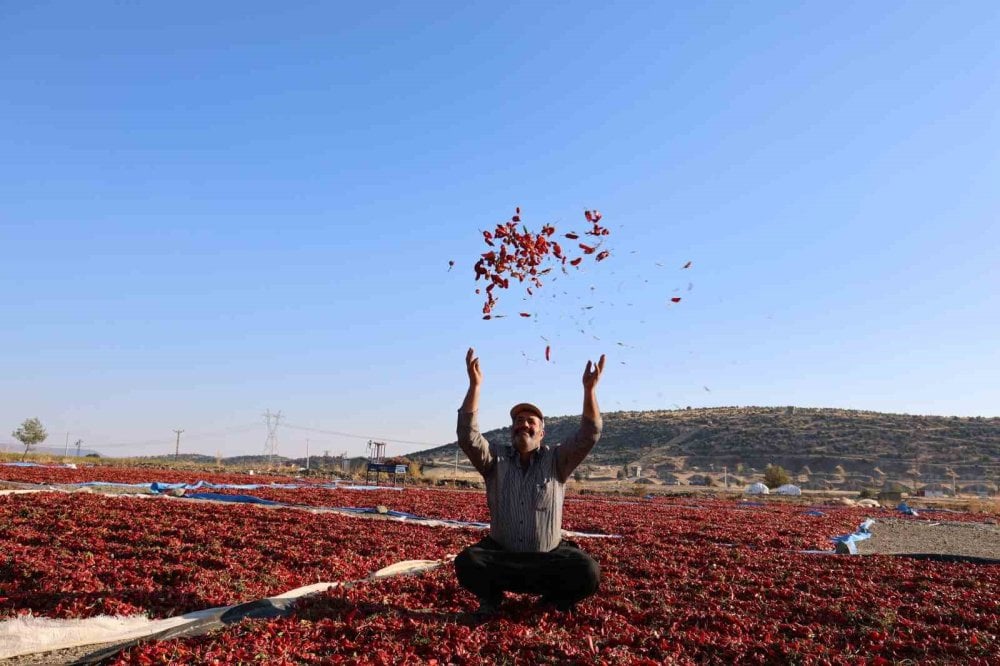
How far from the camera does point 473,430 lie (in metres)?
6.59

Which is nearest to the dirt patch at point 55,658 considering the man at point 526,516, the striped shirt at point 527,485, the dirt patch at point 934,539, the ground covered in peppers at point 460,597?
the ground covered in peppers at point 460,597

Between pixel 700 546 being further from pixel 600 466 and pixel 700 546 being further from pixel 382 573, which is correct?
pixel 600 466

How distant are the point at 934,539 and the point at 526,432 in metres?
18.5

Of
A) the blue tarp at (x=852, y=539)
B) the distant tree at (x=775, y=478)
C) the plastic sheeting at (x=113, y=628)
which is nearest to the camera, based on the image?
the plastic sheeting at (x=113, y=628)

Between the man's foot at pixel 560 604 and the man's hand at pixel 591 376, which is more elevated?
the man's hand at pixel 591 376

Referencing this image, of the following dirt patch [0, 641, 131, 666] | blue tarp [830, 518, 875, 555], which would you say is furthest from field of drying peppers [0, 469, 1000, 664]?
blue tarp [830, 518, 875, 555]

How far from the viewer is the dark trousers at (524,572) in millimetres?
6508

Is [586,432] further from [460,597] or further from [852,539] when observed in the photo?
[852,539]

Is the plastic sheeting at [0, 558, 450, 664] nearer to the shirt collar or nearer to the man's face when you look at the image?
the shirt collar

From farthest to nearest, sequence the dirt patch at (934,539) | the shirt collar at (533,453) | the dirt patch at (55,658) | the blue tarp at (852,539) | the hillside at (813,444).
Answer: the hillside at (813,444) < the dirt patch at (934,539) < the blue tarp at (852,539) < the shirt collar at (533,453) < the dirt patch at (55,658)

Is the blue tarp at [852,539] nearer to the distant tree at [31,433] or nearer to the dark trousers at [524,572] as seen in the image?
the dark trousers at [524,572]

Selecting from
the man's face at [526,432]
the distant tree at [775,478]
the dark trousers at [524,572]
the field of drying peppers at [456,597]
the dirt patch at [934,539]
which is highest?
the man's face at [526,432]

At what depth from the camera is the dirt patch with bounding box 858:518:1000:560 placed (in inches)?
635

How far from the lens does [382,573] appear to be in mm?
9078
